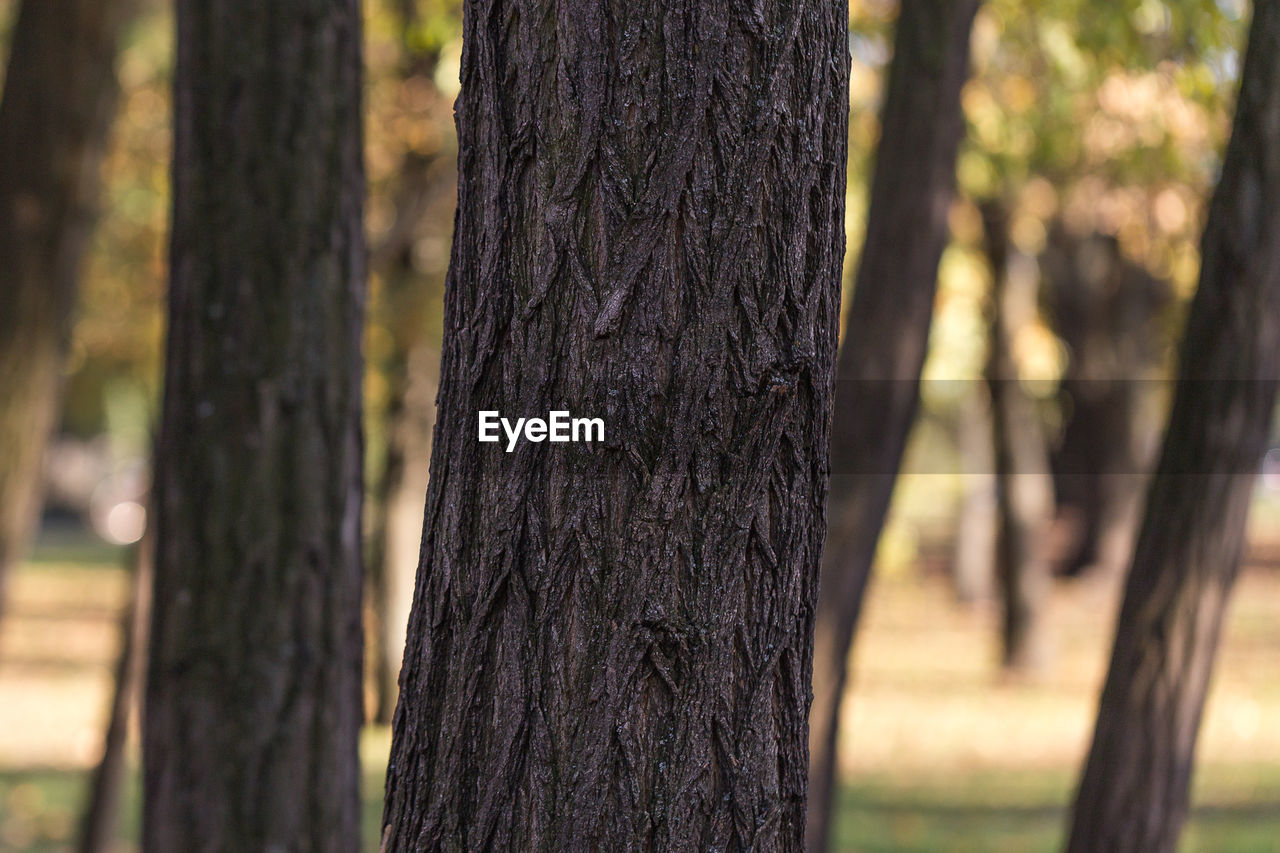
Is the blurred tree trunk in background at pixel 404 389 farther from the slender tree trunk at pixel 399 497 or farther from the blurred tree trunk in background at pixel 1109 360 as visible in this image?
the blurred tree trunk in background at pixel 1109 360

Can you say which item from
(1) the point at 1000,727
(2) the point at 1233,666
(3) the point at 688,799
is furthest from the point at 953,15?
(2) the point at 1233,666

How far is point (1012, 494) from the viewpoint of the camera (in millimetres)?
17500

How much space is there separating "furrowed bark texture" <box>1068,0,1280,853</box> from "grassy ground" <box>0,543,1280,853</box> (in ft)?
14.5

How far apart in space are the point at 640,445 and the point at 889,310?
14.1 ft

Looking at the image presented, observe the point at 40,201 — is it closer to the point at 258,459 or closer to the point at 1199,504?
Result: the point at 258,459

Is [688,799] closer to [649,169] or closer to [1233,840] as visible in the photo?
[649,169]

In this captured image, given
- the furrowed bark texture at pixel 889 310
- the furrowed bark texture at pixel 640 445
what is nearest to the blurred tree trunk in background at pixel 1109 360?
the furrowed bark texture at pixel 889 310

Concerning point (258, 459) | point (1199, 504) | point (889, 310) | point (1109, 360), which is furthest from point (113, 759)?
point (1109, 360)

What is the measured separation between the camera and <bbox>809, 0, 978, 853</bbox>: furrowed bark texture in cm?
627

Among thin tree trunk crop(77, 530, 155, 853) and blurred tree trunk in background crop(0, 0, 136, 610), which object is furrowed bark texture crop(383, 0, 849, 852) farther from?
thin tree trunk crop(77, 530, 155, 853)

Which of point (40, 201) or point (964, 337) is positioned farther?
point (964, 337)

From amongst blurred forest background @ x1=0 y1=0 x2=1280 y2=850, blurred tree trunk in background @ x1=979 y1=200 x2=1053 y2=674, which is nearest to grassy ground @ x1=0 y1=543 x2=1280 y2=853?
blurred forest background @ x1=0 y1=0 x2=1280 y2=850

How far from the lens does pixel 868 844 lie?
9438 millimetres

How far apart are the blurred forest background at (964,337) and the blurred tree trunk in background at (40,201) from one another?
2.59 ft
